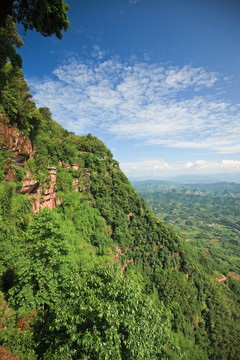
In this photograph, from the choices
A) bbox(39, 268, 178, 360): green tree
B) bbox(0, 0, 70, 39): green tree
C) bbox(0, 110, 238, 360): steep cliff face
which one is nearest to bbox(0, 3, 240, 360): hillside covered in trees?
bbox(39, 268, 178, 360): green tree

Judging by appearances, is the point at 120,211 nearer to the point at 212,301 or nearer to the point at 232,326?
the point at 212,301

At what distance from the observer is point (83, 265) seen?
728 inches

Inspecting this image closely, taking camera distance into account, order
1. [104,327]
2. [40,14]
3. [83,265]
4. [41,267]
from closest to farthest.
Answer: [104,327], [40,14], [41,267], [83,265]

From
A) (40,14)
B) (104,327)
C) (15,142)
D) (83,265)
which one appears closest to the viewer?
(104,327)

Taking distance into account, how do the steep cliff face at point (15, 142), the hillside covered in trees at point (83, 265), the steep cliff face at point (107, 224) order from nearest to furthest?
the hillside covered in trees at point (83, 265), the steep cliff face at point (15, 142), the steep cliff face at point (107, 224)

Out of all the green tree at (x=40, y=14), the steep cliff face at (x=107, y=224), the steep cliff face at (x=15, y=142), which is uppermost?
the green tree at (x=40, y=14)

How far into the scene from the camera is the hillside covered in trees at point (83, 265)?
712 centimetres

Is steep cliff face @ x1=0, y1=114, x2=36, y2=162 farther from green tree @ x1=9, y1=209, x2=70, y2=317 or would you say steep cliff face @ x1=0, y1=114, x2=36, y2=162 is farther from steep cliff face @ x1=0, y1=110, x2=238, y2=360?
green tree @ x1=9, y1=209, x2=70, y2=317

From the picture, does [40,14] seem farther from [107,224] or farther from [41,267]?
[107,224]

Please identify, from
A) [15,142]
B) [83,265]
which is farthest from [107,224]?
[15,142]

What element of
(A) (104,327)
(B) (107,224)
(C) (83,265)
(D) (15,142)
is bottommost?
(B) (107,224)

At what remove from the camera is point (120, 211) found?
40.3m

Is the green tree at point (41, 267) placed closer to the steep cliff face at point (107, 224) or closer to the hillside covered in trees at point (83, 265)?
the hillside covered in trees at point (83, 265)

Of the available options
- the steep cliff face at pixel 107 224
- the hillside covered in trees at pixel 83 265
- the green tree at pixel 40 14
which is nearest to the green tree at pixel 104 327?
the hillside covered in trees at pixel 83 265
